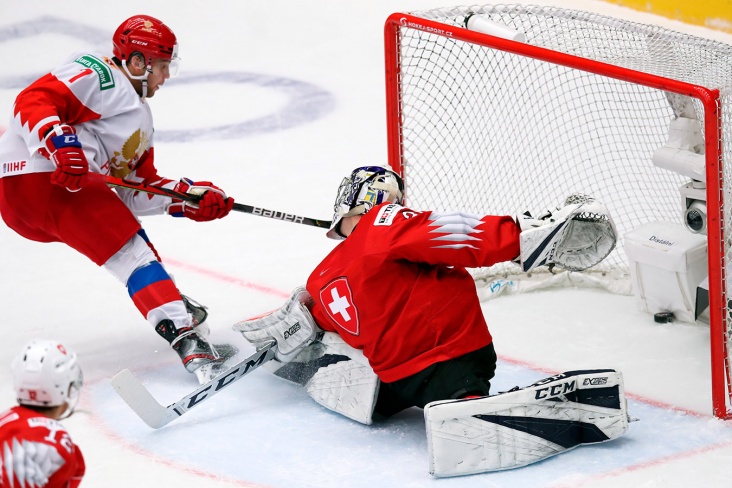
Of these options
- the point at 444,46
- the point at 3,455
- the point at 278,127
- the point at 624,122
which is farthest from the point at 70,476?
the point at 278,127

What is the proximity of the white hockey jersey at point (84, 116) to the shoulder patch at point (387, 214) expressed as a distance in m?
0.91

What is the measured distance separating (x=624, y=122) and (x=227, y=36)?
3.11m

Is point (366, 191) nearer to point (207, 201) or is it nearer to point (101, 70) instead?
point (207, 201)

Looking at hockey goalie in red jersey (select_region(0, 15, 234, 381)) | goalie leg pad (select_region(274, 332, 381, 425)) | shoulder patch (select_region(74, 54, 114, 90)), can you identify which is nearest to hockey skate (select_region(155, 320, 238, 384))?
hockey goalie in red jersey (select_region(0, 15, 234, 381))

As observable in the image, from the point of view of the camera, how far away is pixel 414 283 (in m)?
2.87

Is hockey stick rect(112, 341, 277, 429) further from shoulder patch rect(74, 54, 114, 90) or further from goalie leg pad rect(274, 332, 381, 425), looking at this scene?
shoulder patch rect(74, 54, 114, 90)

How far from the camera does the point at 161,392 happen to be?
10.9ft

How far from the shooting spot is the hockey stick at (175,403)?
9.70 feet

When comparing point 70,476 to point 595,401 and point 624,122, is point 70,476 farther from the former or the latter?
point 624,122

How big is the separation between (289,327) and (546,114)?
6.23ft

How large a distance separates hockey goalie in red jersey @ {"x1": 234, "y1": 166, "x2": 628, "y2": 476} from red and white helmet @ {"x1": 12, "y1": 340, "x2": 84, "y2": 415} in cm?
106

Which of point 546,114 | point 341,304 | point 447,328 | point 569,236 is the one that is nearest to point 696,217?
point 569,236

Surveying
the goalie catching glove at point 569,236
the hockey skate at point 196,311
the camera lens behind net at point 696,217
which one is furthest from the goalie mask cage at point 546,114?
the hockey skate at point 196,311

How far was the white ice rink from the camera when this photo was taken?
2.85 metres
